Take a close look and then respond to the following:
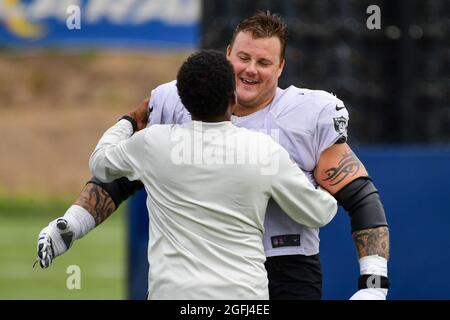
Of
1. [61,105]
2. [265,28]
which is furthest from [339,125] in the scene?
[61,105]

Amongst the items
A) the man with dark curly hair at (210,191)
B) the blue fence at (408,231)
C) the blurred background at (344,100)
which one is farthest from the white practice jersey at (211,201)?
the blue fence at (408,231)

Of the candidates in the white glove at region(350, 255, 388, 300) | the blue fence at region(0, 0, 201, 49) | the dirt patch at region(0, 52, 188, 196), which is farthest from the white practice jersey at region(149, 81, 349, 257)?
the dirt patch at region(0, 52, 188, 196)

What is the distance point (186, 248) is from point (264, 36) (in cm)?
108

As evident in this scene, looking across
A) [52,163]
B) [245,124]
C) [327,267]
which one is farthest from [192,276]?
[52,163]

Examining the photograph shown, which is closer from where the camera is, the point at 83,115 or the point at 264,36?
the point at 264,36

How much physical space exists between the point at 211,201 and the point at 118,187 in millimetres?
1022

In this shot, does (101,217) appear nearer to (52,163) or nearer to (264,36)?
(264,36)

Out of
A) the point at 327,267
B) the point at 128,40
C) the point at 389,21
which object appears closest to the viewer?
the point at 327,267

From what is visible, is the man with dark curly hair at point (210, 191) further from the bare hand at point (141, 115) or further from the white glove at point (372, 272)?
the bare hand at point (141, 115)

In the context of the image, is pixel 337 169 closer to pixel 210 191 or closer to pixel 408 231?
pixel 210 191

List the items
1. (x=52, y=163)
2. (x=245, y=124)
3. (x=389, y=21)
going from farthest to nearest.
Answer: (x=52, y=163) < (x=389, y=21) < (x=245, y=124)

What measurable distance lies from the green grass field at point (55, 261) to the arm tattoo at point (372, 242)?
5.06 meters

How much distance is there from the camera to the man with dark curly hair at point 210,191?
14.6 feet
